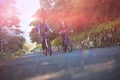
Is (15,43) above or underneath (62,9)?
underneath

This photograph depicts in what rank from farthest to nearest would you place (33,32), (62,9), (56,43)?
(33,32)
(62,9)
(56,43)

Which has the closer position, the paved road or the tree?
the paved road

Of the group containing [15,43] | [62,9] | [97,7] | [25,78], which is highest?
[62,9]

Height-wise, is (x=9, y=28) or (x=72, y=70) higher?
(x=9, y=28)

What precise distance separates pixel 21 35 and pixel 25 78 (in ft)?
76.7

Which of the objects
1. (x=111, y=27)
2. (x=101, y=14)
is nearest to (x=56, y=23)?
(x=111, y=27)

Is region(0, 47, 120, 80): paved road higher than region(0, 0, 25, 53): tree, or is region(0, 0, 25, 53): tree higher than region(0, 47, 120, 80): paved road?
region(0, 0, 25, 53): tree

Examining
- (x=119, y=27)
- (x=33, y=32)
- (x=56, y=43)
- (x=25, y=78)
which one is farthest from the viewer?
(x=33, y=32)

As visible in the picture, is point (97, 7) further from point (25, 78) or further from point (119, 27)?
point (25, 78)

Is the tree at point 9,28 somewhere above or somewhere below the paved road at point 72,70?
above

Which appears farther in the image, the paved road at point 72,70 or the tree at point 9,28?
the tree at point 9,28

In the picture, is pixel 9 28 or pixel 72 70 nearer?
pixel 72 70

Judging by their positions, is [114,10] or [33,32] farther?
[33,32]

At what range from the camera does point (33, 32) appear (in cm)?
6272
